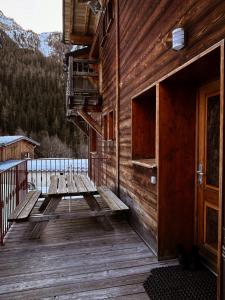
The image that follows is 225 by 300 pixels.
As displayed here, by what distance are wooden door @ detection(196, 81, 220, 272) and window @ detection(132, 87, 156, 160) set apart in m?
1.19

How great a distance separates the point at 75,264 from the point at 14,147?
18945 millimetres

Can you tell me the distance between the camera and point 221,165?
195cm

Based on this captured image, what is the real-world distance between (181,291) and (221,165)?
1412mm

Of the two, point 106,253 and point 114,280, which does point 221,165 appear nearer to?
point 114,280

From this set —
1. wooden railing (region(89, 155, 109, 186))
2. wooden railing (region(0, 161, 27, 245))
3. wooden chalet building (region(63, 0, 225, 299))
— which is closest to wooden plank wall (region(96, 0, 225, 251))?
wooden chalet building (region(63, 0, 225, 299))

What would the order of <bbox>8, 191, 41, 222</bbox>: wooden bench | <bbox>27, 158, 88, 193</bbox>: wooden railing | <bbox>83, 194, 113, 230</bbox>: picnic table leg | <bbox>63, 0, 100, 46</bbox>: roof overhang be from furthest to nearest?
<bbox>27, 158, 88, 193</bbox>: wooden railing < <bbox>63, 0, 100, 46</bbox>: roof overhang < <bbox>83, 194, 113, 230</bbox>: picnic table leg < <bbox>8, 191, 41, 222</bbox>: wooden bench

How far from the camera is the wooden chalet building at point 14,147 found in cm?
1738

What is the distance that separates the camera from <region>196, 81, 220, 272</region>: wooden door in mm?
2746

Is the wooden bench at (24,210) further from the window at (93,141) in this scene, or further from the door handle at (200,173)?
the window at (93,141)

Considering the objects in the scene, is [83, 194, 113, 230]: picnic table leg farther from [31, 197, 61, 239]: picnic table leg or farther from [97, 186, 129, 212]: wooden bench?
[31, 197, 61, 239]: picnic table leg

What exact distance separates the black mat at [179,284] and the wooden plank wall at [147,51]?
19.7 inches

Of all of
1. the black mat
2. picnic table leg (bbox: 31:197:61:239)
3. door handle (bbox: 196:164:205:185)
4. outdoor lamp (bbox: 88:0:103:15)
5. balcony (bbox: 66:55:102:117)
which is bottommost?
the black mat

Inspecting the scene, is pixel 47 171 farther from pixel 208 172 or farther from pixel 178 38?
pixel 178 38

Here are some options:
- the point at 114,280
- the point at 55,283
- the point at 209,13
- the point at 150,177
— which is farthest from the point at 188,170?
the point at 55,283
